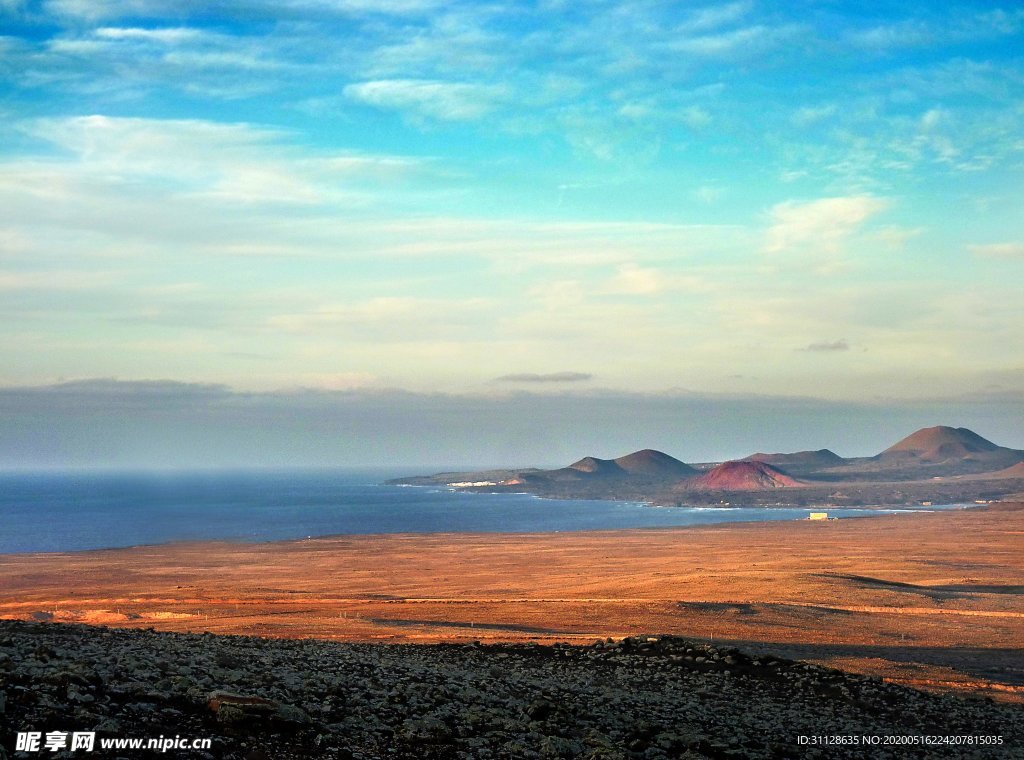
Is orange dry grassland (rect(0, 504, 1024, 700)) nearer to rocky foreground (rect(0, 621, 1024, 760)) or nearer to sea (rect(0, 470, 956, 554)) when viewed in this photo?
rocky foreground (rect(0, 621, 1024, 760))

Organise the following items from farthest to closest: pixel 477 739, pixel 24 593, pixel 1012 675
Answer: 1. pixel 24 593
2. pixel 1012 675
3. pixel 477 739

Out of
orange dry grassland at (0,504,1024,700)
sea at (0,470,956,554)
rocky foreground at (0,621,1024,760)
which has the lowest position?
sea at (0,470,956,554)

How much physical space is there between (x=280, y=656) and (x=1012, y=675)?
71.3ft

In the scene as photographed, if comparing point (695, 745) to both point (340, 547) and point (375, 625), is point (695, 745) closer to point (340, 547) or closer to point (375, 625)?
point (375, 625)

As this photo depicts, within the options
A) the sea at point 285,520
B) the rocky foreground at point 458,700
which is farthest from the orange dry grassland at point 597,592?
the sea at point 285,520

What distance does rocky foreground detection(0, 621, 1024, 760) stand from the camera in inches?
429

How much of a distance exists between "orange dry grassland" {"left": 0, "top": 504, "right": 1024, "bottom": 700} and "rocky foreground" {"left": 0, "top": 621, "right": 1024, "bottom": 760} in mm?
6717

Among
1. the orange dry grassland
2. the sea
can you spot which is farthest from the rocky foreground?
the sea

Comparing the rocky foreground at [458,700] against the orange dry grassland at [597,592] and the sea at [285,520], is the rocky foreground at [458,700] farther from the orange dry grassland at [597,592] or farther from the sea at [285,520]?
the sea at [285,520]

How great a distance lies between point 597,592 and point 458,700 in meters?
38.1

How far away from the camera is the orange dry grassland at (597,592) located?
31.9 metres

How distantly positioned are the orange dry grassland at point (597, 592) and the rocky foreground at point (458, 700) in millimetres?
6717

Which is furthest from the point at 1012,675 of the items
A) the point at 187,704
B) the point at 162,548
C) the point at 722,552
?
the point at 162,548

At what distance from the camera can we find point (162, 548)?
335 feet
